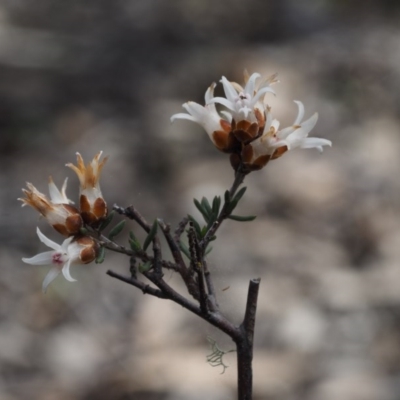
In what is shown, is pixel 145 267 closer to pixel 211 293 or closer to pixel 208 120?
pixel 211 293

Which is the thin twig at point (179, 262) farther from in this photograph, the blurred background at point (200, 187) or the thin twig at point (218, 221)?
the blurred background at point (200, 187)

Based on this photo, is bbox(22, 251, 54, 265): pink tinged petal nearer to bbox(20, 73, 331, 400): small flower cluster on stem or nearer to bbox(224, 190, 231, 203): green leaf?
bbox(20, 73, 331, 400): small flower cluster on stem

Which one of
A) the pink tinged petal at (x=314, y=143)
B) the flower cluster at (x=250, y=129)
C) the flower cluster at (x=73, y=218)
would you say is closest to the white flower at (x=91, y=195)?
the flower cluster at (x=73, y=218)

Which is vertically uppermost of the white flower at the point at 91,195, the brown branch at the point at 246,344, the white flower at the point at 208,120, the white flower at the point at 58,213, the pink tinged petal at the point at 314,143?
the white flower at the point at 208,120

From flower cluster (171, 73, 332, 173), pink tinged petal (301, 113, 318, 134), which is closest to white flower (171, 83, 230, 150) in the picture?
flower cluster (171, 73, 332, 173)

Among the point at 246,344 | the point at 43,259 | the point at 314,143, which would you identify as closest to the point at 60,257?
the point at 43,259

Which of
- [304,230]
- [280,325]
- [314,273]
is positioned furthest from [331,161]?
[280,325]
